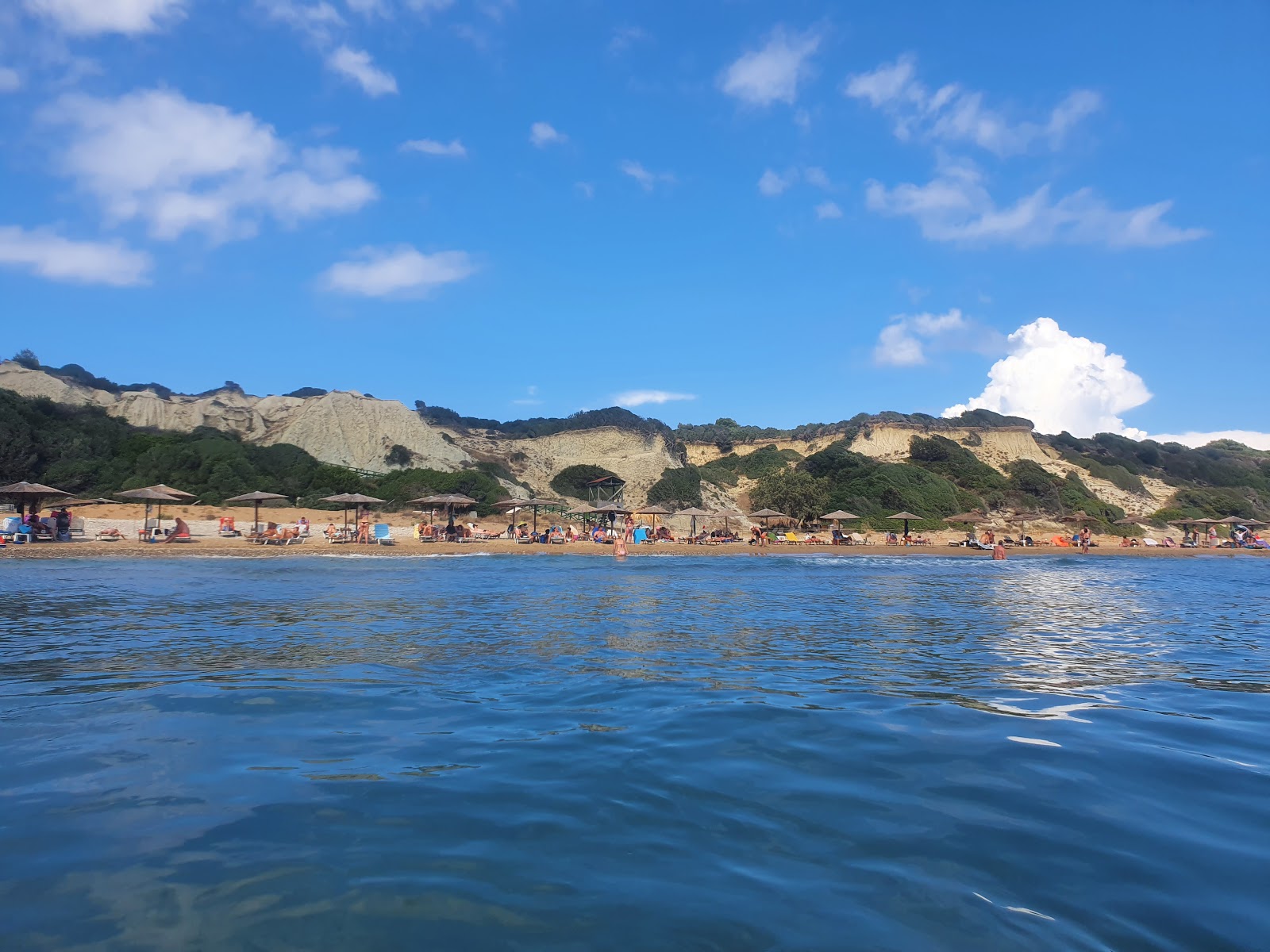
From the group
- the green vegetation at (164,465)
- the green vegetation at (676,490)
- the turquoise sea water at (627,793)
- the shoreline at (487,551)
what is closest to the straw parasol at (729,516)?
the green vegetation at (676,490)

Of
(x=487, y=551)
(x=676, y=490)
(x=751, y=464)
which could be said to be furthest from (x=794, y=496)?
(x=487, y=551)

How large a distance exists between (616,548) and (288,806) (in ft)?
86.8

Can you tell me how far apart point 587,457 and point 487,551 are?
33.5m

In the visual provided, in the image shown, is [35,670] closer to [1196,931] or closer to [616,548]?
[1196,931]

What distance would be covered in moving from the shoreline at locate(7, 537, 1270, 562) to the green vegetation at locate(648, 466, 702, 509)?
1639cm

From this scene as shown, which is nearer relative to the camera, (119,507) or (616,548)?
(616,548)

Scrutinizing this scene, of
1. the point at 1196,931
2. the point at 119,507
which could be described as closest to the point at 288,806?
the point at 1196,931

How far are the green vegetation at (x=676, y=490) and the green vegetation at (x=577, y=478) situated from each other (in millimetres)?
3297

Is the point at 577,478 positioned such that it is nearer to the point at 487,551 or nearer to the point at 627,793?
the point at 487,551

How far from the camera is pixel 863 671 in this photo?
736cm

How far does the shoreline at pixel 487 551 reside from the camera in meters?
25.2

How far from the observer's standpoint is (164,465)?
3931 centimetres

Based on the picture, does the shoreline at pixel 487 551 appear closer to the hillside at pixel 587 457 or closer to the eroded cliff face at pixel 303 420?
the hillside at pixel 587 457

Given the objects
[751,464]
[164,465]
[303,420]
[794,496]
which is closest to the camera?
[164,465]
